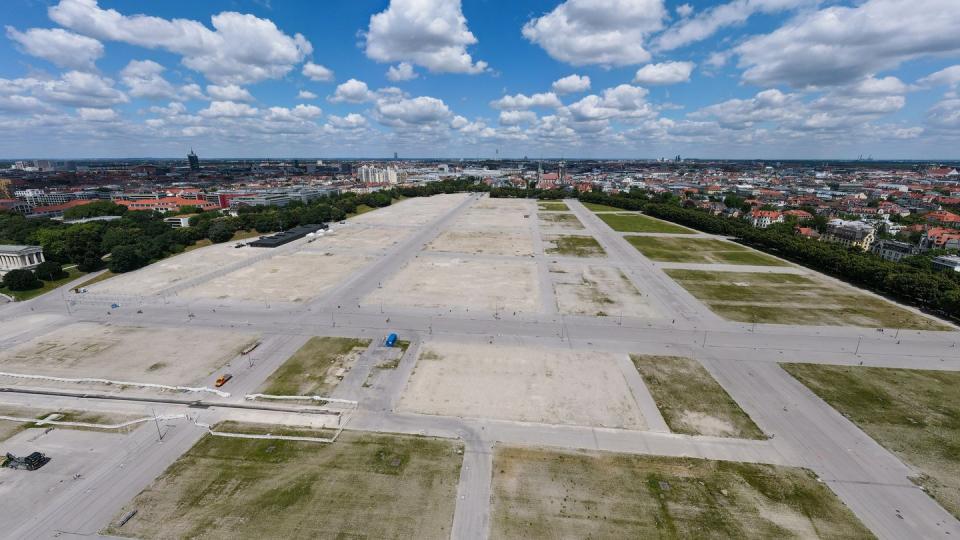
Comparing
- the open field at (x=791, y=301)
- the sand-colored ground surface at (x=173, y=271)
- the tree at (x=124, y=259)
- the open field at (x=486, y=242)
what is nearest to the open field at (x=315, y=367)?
the sand-colored ground surface at (x=173, y=271)

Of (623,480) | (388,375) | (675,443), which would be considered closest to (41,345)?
(388,375)

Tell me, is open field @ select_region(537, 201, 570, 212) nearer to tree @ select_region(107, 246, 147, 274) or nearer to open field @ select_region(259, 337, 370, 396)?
open field @ select_region(259, 337, 370, 396)

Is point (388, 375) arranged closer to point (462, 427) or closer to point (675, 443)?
point (462, 427)

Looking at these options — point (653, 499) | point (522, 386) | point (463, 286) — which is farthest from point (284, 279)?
point (653, 499)

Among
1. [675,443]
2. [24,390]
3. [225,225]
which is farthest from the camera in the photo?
[225,225]

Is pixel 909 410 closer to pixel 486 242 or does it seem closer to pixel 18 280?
pixel 486 242

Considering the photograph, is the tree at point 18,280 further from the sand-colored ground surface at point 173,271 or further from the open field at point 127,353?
the open field at point 127,353
